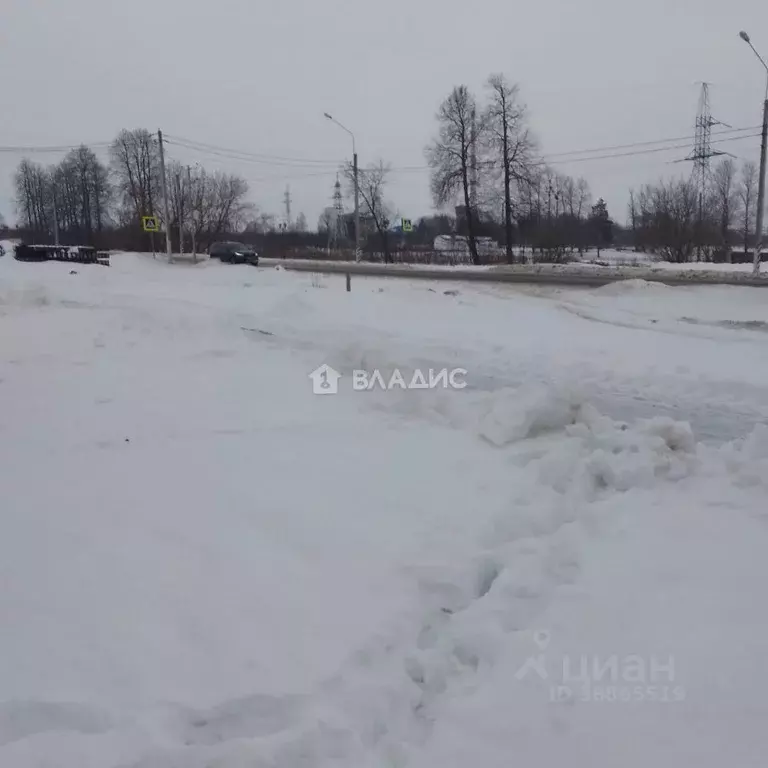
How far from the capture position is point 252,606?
12.2 ft

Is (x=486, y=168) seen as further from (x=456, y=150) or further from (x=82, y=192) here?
(x=82, y=192)

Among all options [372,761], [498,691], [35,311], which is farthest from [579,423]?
[35,311]

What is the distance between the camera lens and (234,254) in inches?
1553

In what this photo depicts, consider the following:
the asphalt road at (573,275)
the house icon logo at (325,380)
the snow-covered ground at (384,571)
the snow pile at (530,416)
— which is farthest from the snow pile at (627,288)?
the snow pile at (530,416)

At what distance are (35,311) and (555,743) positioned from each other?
1472cm

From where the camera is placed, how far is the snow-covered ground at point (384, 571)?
2869 millimetres

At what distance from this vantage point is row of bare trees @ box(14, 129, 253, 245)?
54844 mm

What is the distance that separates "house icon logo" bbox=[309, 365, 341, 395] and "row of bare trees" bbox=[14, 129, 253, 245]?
3437cm

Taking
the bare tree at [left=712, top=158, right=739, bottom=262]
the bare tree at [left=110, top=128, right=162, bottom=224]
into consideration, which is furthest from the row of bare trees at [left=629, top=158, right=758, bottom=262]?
the bare tree at [left=110, top=128, right=162, bottom=224]

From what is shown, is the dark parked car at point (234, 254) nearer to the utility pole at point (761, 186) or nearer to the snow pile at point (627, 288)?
the snow pile at point (627, 288)

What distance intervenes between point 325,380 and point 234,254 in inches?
1282

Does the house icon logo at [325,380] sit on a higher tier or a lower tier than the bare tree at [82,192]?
lower

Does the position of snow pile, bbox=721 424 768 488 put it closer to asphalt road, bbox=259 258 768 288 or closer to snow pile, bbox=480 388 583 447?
snow pile, bbox=480 388 583 447

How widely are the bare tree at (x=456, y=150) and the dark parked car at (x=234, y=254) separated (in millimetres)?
12006
